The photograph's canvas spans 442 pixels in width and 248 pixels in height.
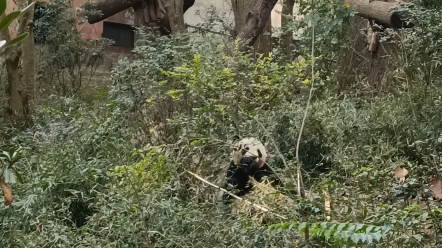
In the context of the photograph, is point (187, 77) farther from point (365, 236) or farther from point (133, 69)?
Answer: point (365, 236)

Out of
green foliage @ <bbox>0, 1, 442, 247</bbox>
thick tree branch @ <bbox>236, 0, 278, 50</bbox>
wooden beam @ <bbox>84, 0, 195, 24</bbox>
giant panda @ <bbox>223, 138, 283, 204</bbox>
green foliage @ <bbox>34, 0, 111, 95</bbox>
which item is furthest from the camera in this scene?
wooden beam @ <bbox>84, 0, 195, 24</bbox>

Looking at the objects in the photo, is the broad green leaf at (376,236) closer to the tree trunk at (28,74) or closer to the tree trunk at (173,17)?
the tree trunk at (173,17)

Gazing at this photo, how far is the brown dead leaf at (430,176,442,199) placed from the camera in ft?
11.1

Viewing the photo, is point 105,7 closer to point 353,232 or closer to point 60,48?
point 60,48

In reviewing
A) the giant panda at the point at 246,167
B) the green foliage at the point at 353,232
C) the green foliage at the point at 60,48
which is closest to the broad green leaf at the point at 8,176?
the giant panda at the point at 246,167

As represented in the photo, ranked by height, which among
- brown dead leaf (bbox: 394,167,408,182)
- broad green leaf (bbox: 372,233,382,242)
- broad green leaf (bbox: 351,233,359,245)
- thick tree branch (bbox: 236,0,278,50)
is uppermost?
thick tree branch (bbox: 236,0,278,50)

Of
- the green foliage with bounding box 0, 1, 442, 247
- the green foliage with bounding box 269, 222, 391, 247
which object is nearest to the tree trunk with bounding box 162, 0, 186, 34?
the green foliage with bounding box 0, 1, 442, 247

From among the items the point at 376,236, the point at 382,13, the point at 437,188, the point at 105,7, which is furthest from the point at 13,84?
the point at 376,236

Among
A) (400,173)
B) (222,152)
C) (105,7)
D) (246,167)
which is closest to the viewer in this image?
(400,173)

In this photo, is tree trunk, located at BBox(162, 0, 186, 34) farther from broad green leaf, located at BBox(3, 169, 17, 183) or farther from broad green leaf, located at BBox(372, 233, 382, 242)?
broad green leaf, located at BBox(372, 233, 382, 242)

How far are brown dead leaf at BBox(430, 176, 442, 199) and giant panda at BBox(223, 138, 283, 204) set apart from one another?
108 cm

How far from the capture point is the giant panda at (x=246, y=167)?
3973 mm

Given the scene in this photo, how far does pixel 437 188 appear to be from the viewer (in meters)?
3.43

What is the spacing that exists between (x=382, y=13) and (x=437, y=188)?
12.0ft
